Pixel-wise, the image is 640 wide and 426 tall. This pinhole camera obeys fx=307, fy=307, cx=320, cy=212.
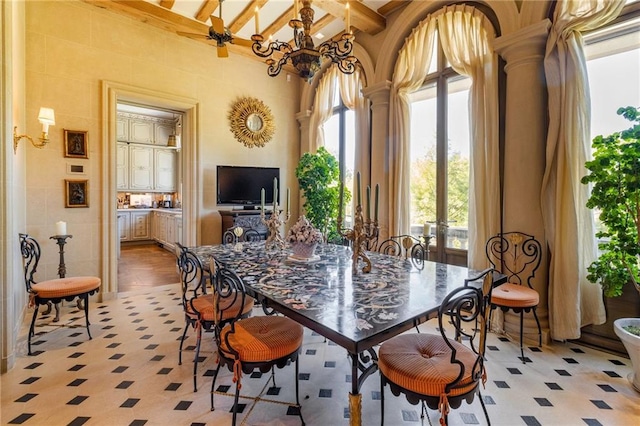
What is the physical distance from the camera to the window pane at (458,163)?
3.52 meters

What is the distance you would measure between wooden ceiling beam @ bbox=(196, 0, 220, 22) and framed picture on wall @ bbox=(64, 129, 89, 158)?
2.14 m

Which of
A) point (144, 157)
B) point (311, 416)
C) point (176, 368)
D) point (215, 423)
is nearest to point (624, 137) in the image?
point (311, 416)

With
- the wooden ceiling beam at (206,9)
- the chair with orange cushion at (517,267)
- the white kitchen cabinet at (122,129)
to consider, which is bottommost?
the chair with orange cushion at (517,267)

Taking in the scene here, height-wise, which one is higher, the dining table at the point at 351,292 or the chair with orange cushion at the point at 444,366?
the dining table at the point at 351,292

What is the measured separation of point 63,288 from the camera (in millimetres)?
2672

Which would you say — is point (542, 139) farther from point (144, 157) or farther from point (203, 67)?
point (144, 157)

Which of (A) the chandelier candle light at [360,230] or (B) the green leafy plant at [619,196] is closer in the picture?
(A) the chandelier candle light at [360,230]

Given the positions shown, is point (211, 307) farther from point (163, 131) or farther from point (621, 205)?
point (163, 131)

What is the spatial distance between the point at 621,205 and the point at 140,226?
30.4 ft

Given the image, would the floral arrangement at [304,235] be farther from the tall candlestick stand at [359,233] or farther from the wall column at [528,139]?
the wall column at [528,139]

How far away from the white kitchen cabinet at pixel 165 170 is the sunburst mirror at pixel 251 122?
4742mm

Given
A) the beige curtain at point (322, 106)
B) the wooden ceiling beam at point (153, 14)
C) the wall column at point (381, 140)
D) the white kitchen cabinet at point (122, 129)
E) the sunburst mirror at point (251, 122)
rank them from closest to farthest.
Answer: the wooden ceiling beam at point (153, 14) → the wall column at point (381, 140) → the sunburst mirror at point (251, 122) → the beige curtain at point (322, 106) → the white kitchen cabinet at point (122, 129)

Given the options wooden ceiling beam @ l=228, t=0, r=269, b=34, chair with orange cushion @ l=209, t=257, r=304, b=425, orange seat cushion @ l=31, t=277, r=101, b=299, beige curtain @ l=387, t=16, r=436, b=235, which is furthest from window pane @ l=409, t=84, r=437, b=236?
orange seat cushion @ l=31, t=277, r=101, b=299

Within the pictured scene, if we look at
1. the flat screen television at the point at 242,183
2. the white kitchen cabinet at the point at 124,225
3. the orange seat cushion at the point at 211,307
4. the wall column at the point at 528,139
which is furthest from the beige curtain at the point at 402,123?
the white kitchen cabinet at the point at 124,225
